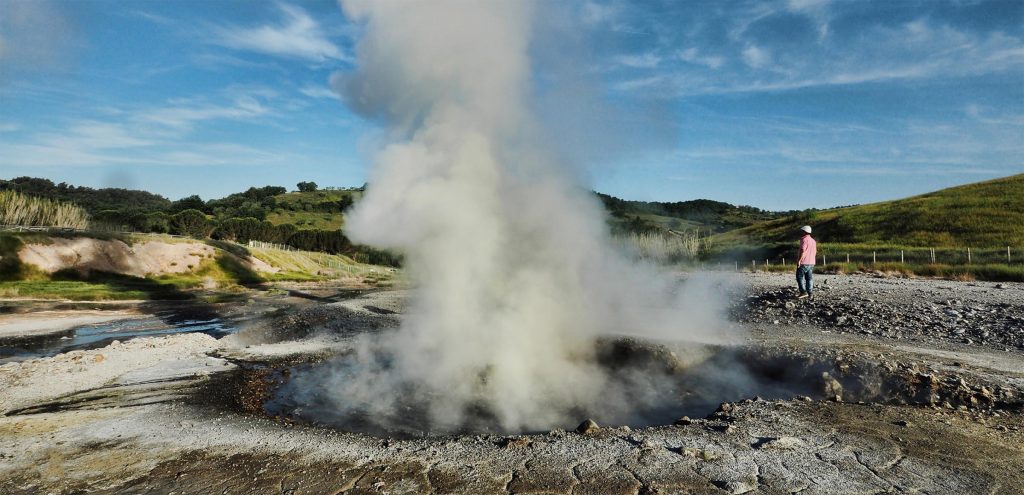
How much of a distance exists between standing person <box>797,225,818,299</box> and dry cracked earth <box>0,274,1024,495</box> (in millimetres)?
4365

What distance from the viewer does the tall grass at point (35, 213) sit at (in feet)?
168

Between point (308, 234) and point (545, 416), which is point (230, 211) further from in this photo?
point (545, 416)

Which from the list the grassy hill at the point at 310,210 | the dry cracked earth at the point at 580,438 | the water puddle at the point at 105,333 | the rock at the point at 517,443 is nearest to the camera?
the dry cracked earth at the point at 580,438

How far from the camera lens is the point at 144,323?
61.1 feet

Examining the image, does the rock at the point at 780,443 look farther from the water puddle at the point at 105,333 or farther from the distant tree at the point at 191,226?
the distant tree at the point at 191,226

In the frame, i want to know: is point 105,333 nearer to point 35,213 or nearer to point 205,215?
point 35,213

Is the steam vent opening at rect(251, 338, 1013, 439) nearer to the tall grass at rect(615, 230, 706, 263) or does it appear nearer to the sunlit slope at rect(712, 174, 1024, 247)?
the tall grass at rect(615, 230, 706, 263)

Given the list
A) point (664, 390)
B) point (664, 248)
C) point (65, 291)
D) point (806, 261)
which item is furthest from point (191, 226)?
point (664, 390)

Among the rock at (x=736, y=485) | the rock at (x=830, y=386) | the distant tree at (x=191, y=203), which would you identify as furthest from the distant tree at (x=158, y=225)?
the rock at (x=736, y=485)

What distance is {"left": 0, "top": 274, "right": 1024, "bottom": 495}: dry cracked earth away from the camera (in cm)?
444

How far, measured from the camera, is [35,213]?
54406 millimetres

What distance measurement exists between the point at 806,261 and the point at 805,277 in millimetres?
1145

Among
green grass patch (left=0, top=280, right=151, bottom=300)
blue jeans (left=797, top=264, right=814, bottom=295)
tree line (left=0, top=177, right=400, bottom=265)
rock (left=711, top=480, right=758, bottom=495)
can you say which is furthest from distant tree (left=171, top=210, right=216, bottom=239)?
rock (left=711, top=480, right=758, bottom=495)

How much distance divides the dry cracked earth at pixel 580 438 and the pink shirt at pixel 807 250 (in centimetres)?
434
